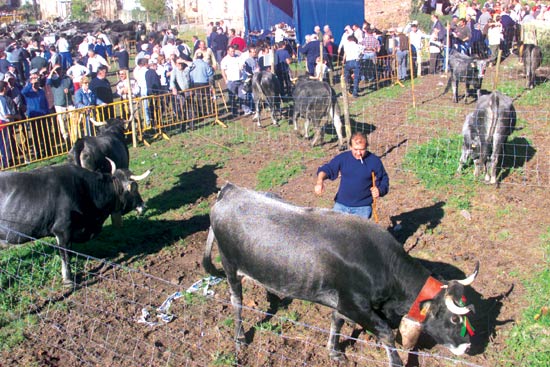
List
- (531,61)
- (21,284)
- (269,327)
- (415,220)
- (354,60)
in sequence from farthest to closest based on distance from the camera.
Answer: (354,60) → (531,61) → (415,220) → (21,284) → (269,327)

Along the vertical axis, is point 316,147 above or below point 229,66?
below

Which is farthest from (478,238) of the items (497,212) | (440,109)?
(440,109)

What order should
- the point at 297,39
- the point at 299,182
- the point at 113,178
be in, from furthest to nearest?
the point at 297,39 → the point at 299,182 → the point at 113,178

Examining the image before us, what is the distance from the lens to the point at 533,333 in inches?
250

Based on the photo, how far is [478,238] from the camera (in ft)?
28.0

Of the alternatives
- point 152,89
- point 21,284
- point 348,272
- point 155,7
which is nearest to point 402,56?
point 152,89

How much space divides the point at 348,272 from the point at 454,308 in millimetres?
1058

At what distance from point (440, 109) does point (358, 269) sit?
36.2ft

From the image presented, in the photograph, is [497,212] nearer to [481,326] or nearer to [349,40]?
[481,326]

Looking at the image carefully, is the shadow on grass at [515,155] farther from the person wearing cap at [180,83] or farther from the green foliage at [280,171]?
the person wearing cap at [180,83]

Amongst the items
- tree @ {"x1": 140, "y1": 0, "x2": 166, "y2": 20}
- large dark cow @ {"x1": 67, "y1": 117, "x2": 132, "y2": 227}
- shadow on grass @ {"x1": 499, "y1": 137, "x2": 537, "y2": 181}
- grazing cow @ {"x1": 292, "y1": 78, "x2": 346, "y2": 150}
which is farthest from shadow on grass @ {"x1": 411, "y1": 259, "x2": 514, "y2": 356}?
tree @ {"x1": 140, "y1": 0, "x2": 166, "y2": 20}

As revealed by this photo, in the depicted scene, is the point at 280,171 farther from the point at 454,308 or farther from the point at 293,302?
the point at 454,308

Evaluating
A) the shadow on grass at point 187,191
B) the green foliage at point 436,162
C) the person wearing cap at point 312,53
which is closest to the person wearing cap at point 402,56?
the person wearing cap at point 312,53

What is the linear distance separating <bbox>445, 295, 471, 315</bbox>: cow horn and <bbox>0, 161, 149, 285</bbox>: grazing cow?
518 cm
